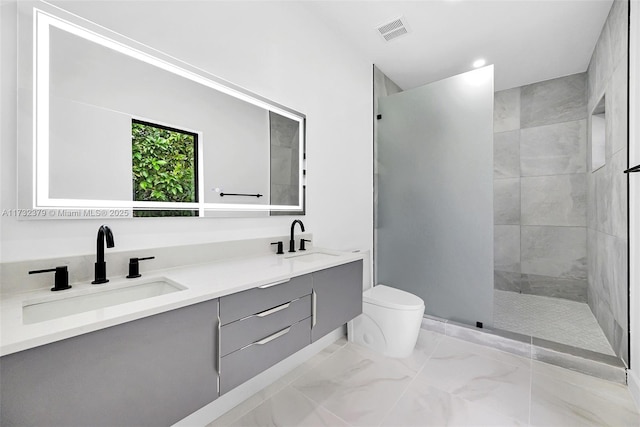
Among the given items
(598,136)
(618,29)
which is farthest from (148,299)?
(598,136)

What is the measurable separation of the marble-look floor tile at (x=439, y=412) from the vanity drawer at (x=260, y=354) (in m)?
0.67

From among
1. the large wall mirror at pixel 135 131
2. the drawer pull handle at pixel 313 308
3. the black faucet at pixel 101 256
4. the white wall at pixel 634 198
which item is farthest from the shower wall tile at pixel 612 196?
the black faucet at pixel 101 256

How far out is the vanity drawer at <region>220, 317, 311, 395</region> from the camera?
962 mm

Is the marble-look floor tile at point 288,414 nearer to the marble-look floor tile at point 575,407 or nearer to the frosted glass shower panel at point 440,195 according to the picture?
the marble-look floor tile at point 575,407

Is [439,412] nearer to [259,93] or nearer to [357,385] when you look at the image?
[357,385]

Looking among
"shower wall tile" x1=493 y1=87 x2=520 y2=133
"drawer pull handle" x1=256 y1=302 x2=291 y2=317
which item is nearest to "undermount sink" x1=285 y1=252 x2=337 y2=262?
"drawer pull handle" x1=256 y1=302 x2=291 y2=317

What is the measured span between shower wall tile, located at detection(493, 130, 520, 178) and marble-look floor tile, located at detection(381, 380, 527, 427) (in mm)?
2878

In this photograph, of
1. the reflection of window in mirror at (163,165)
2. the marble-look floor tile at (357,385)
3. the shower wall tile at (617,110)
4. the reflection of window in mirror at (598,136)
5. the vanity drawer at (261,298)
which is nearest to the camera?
the vanity drawer at (261,298)

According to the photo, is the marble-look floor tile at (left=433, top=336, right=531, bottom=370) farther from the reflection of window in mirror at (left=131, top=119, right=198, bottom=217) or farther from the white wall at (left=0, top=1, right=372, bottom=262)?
the reflection of window in mirror at (left=131, top=119, right=198, bottom=217)

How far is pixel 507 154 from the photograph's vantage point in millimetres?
3400

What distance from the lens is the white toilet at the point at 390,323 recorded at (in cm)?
191

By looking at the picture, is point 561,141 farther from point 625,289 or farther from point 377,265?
point 377,265

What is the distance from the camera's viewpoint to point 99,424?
0.69 meters

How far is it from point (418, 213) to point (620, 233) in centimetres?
133
